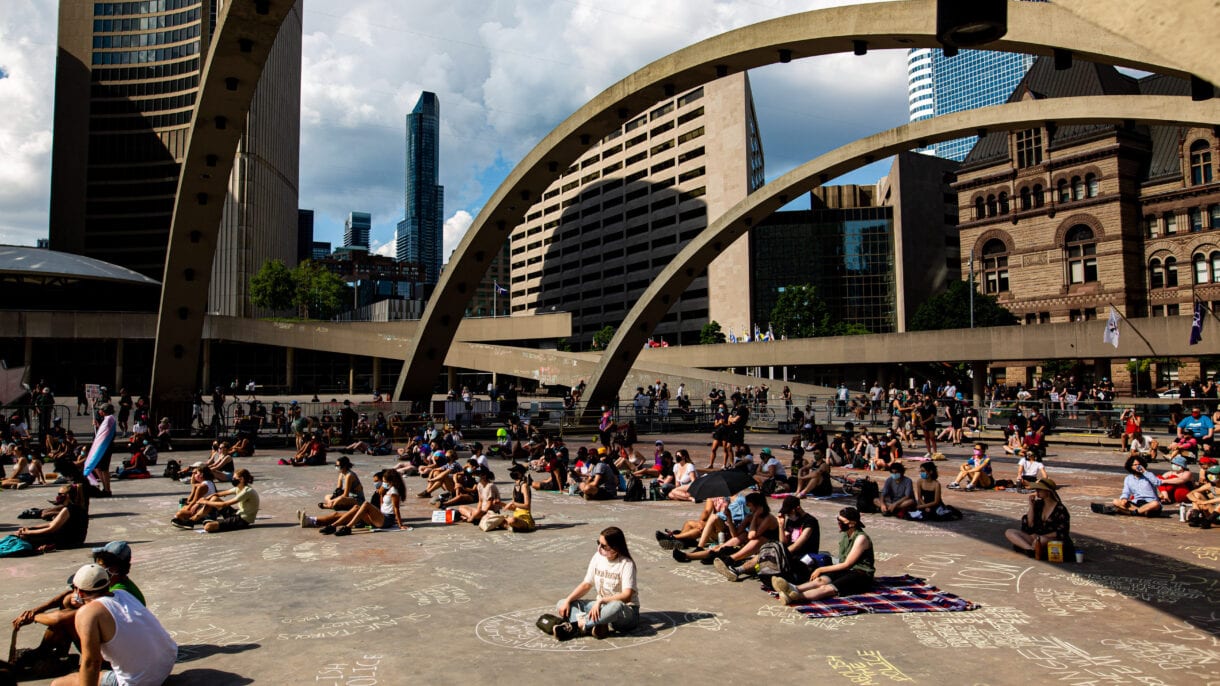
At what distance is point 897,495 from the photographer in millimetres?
13734

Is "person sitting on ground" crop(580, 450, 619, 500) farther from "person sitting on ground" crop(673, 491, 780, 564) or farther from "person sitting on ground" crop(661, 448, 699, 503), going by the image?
"person sitting on ground" crop(673, 491, 780, 564)

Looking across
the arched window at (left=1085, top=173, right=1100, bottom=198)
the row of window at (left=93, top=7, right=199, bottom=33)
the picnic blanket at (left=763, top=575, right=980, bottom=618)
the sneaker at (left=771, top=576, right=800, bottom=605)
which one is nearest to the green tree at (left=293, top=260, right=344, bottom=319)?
the row of window at (left=93, top=7, right=199, bottom=33)

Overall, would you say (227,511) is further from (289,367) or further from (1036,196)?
(1036,196)

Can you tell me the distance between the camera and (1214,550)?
10.7 meters

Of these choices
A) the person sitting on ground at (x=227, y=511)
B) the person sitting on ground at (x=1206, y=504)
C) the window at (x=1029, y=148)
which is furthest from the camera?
the window at (x=1029, y=148)

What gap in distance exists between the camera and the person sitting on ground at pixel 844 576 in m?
8.32

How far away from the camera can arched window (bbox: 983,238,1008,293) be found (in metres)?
69.9

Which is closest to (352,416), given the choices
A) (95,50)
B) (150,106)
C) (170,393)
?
(170,393)

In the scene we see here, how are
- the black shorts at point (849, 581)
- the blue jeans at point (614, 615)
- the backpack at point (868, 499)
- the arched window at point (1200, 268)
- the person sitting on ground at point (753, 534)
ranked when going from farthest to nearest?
1. the arched window at point (1200, 268)
2. the backpack at point (868, 499)
3. the person sitting on ground at point (753, 534)
4. the black shorts at point (849, 581)
5. the blue jeans at point (614, 615)

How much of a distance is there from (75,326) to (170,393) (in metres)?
37.3

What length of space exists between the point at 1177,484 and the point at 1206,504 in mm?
1966

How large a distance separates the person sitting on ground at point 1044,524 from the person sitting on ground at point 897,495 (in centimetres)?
289

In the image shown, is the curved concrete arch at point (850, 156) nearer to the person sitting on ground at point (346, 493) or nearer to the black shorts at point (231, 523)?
the person sitting on ground at point (346, 493)

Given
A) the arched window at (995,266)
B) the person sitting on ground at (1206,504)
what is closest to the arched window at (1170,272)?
the arched window at (995,266)
